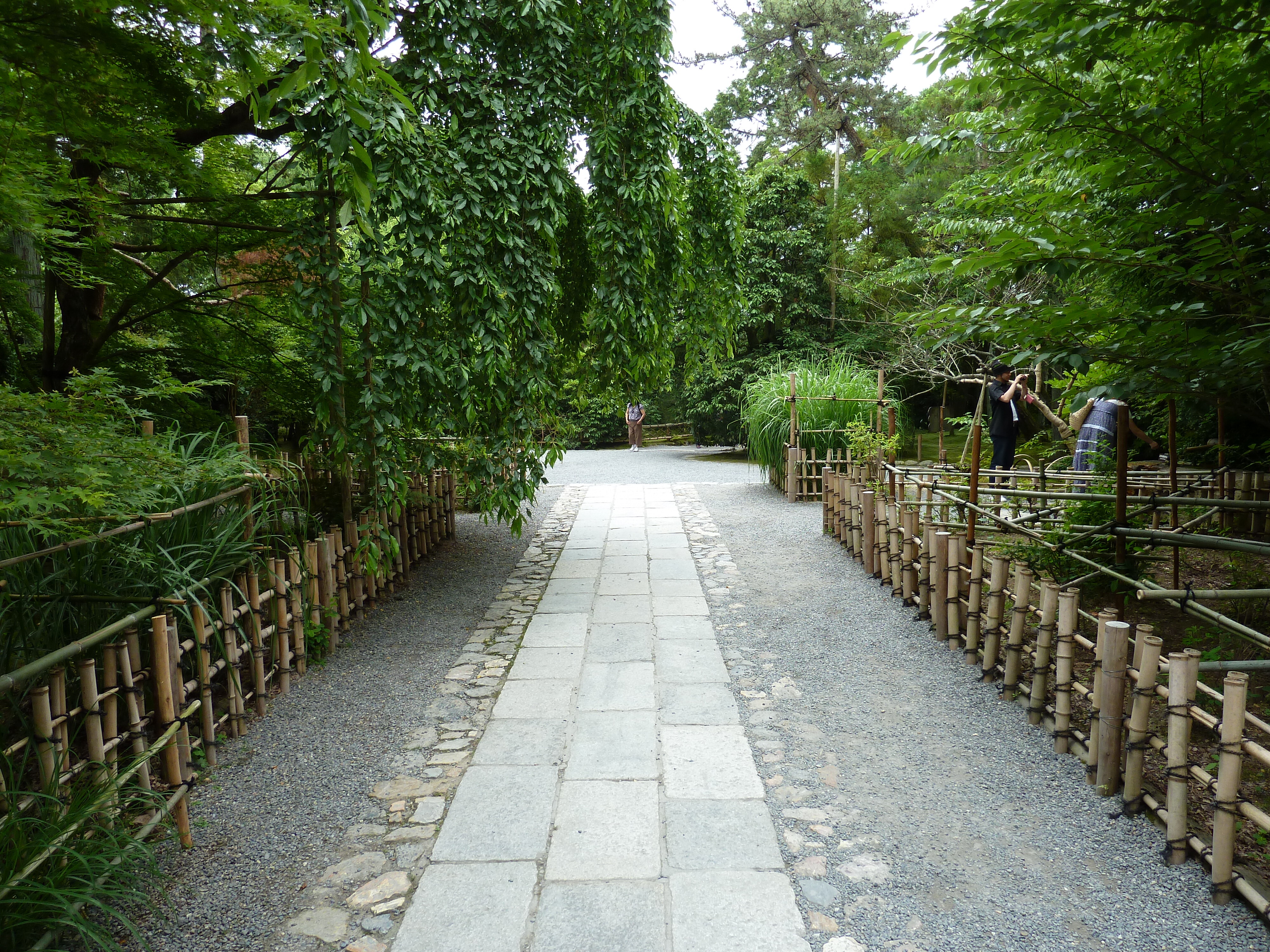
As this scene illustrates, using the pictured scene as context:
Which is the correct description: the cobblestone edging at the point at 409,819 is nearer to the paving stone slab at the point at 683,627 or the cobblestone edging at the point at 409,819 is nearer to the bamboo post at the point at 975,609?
the paving stone slab at the point at 683,627

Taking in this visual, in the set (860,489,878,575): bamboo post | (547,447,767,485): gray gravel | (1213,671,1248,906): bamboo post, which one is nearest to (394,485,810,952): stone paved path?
(1213,671,1248,906): bamboo post

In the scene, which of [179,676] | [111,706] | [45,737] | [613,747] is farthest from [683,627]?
[45,737]

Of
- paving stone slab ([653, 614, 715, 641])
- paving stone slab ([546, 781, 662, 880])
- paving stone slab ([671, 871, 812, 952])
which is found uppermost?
paving stone slab ([653, 614, 715, 641])

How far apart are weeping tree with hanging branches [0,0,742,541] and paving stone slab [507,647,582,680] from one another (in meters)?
1.14

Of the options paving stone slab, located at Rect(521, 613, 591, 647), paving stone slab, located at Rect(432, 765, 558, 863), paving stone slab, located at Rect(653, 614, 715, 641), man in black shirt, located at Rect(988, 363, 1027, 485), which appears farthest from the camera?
man in black shirt, located at Rect(988, 363, 1027, 485)

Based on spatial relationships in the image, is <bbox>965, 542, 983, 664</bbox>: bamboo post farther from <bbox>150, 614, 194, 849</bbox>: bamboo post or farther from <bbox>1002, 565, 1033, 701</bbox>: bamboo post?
<bbox>150, 614, 194, 849</bbox>: bamboo post

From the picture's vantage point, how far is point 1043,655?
3.36 m

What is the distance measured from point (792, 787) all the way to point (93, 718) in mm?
2434

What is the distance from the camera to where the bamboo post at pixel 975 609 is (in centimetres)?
394

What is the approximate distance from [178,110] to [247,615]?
3.20 metres

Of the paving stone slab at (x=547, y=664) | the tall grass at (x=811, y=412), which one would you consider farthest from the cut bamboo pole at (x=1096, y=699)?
the tall grass at (x=811, y=412)

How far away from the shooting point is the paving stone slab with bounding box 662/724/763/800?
2.94 metres

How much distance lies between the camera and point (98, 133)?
3.74 m

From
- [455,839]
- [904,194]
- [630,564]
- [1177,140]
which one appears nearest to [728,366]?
[904,194]
